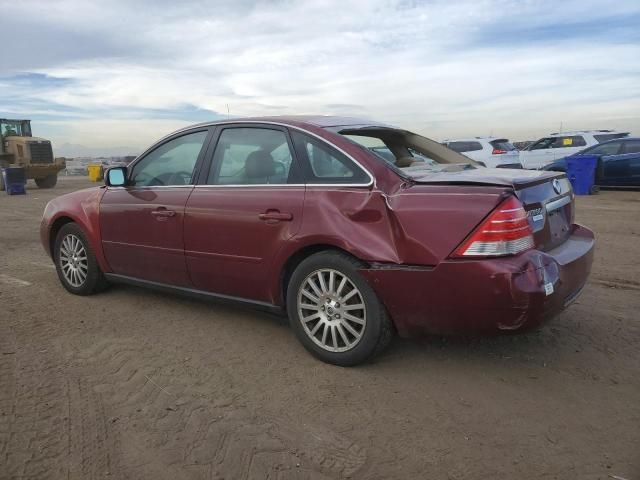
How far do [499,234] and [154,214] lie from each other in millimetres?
2743

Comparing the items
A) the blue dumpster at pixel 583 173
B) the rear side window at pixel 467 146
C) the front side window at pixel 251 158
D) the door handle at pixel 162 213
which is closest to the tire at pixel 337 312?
the front side window at pixel 251 158

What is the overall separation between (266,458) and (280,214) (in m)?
1.62

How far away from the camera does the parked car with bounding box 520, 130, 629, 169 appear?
1708 cm

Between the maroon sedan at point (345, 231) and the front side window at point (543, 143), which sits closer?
the maroon sedan at point (345, 231)

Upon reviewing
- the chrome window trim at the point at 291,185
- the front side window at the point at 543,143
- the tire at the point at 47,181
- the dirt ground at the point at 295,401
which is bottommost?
the dirt ground at the point at 295,401

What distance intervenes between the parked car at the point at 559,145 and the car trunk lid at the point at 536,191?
14918 millimetres

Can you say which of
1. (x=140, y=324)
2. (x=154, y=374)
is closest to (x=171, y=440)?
(x=154, y=374)

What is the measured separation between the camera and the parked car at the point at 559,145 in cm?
1708

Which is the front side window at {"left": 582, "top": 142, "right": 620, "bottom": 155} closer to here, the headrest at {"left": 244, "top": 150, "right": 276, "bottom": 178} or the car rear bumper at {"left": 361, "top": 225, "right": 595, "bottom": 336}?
the car rear bumper at {"left": 361, "top": 225, "right": 595, "bottom": 336}

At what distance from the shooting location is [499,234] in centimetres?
298

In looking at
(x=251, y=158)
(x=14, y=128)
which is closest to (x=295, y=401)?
(x=251, y=158)

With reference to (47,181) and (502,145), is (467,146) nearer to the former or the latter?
(502,145)

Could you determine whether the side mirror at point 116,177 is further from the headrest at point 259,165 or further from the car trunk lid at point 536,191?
the car trunk lid at point 536,191

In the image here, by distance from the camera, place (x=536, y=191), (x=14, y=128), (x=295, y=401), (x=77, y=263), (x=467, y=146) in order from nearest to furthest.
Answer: (x=295, y=401) → (x=536, y=191) → (x=77, y=263) → (x=467, y=146) → (x=14, y=128)
